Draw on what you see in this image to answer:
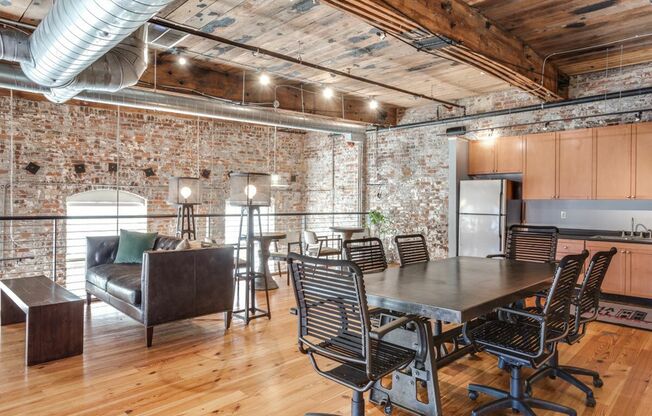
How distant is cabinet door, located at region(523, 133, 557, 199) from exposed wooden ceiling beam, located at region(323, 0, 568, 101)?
832mm

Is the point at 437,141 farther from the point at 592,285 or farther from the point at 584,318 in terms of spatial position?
the point at 584,318

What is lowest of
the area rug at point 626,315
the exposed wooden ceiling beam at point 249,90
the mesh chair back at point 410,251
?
the area rug at point 626,315

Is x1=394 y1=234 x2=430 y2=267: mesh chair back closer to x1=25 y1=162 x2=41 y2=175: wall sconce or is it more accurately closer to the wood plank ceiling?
the wood plank ceiling

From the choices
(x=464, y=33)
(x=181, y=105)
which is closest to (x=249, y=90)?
(x=181, y=105)

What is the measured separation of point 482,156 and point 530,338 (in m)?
4.80

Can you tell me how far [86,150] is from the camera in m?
7.44

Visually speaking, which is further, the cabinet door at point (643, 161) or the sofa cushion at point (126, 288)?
the cabinet door at point (643, 161)

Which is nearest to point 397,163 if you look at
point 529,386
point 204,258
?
point 204,258

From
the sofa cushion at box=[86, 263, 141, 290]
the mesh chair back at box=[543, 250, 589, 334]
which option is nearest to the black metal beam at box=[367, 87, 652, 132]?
the mesh chair back at box=[543, 250, 589, 334]

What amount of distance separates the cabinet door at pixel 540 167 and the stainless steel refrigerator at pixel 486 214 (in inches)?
12.2

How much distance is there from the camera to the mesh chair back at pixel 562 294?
7.82 feet

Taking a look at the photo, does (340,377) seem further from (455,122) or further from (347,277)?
(455,122)

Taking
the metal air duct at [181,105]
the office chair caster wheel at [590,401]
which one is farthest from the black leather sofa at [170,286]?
the office chair caster wheel at [590,401]

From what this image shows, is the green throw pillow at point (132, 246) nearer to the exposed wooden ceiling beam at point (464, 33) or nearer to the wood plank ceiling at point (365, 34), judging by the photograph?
the wood plank ceiling at point (365, 34)
